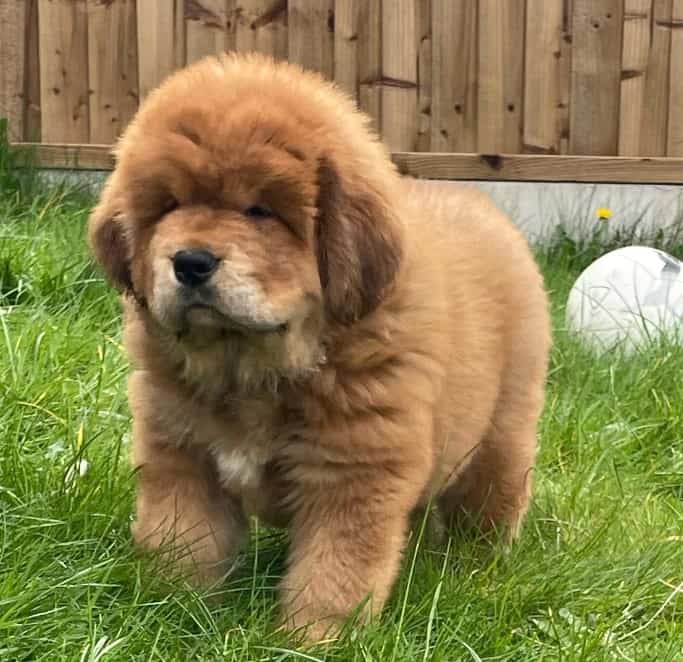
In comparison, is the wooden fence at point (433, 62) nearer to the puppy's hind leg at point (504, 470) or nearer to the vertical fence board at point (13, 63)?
the vertical fence board at point (13, 63)

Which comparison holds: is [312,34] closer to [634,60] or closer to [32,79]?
[32,79]

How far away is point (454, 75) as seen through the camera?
572cm

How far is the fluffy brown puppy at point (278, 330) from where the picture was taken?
223 cm

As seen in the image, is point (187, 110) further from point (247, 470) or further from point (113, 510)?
point (113, 510)

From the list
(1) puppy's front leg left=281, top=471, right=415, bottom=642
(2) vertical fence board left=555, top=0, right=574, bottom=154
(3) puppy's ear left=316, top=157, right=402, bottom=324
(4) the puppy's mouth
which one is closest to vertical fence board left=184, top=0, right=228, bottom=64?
(2) vertical fence board left=555, top=0, right=574, bottom=154

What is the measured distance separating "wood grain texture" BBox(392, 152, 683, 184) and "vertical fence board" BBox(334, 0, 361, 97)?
1.39 feet

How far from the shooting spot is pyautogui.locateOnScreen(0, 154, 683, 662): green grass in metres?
2.19

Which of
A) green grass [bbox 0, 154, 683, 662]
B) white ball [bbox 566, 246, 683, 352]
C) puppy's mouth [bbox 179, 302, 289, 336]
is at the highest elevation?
puppy's mouth [bbox 179, 302, 289, 336]

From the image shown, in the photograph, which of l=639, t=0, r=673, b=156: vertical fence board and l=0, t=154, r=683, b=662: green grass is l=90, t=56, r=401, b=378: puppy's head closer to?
l=0, t=154, r=683, b=662: green grass

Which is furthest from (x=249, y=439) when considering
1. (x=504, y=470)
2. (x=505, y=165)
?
(x=505, y=165)

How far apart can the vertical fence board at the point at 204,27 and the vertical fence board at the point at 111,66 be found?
276 mm

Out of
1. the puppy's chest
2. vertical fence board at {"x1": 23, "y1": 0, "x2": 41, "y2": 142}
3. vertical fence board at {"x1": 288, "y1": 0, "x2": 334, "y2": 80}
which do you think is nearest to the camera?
the puppy's chest

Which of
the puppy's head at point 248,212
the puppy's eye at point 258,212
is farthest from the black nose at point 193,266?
the puppy's eye at point 258,212

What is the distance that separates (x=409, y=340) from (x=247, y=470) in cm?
42
